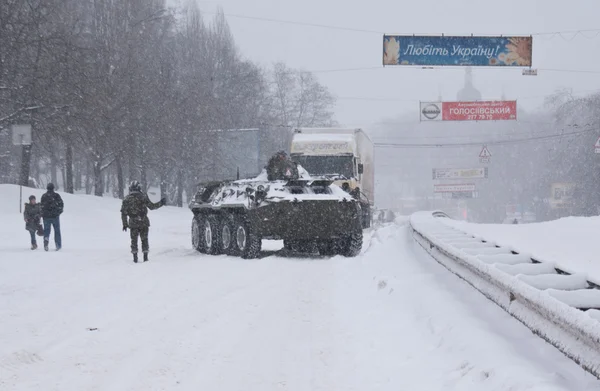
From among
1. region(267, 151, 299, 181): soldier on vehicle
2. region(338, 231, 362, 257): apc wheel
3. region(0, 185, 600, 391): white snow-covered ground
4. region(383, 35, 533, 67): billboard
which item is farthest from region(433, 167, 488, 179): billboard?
region(0, 185, 600, 391): white snow-covered ground

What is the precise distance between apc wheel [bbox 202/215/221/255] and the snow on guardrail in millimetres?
8020

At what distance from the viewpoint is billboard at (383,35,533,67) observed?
24.6 m

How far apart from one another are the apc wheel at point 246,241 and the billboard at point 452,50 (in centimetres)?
1175

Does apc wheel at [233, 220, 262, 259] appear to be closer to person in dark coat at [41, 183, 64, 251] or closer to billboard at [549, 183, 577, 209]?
person in dark coat at [41, 183, 64, 251]

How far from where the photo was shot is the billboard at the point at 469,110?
31953mm

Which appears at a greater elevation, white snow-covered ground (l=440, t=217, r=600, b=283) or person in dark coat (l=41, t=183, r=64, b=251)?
person in dark coat (l=41, t=183, r=64, b=251)

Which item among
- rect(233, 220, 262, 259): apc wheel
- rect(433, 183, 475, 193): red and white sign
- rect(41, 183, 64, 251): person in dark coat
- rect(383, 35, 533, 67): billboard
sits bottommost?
rect(433, 183, 475, 193): red and white sign

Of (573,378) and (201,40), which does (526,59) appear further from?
(201,40)

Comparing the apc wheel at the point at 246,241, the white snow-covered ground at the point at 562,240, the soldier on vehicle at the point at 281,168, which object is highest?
the soldier on vehicle at the point at 281,168

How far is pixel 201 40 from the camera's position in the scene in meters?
61.2

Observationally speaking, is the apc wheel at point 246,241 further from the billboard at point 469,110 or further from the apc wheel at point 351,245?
the billboard at point 469,110

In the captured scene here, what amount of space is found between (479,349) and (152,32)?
45131 mm

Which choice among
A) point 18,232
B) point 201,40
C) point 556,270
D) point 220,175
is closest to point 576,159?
point 220,175

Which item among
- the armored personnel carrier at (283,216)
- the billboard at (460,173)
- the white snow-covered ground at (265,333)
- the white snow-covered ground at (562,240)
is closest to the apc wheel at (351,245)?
the armored personnel carrier at (283,216)
